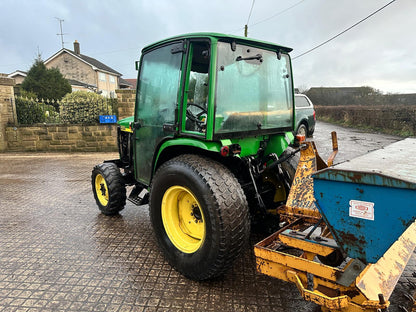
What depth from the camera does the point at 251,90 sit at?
2.96 meters

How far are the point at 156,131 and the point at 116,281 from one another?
1.56 meters

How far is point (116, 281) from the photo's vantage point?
8.99 feet

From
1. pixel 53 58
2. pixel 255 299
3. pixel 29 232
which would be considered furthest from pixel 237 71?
pixel 53 58

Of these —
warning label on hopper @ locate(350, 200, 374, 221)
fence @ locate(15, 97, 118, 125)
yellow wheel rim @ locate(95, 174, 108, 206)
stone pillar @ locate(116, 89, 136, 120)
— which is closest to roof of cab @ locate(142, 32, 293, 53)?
warning label on hopper @ locate(350, 200, 374, 221)

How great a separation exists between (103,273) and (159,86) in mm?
2023

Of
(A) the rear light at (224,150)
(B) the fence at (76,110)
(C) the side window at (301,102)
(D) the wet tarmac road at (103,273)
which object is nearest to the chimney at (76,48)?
(B) the fence at (76,110)

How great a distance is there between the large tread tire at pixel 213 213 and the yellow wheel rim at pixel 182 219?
177mm

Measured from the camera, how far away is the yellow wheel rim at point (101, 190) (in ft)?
14.3

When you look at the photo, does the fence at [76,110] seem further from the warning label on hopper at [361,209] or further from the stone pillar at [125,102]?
the warning label on hopper at [361,209]

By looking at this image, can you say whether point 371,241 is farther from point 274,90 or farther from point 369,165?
point 274,90

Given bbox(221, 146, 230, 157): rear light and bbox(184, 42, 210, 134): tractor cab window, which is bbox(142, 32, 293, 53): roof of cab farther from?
bbox(221, 146, 230, 157): rear light

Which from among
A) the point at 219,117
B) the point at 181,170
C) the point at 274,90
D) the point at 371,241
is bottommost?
the point at 371,241

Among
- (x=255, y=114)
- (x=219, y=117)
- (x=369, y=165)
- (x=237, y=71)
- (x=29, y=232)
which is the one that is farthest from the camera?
(x=29, y=232)

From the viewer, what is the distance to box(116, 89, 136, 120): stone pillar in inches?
393
